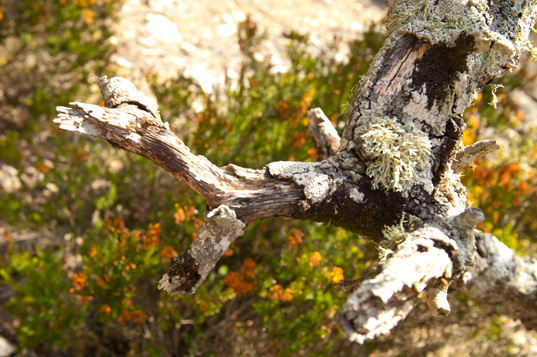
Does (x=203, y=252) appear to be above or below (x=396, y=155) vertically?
below

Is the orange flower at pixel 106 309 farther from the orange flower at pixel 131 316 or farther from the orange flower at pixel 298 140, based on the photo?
the orange flower at pixel 298 140

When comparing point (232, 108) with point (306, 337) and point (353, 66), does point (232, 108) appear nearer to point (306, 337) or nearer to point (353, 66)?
point (353, 66)

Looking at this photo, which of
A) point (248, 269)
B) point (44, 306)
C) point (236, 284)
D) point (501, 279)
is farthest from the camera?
point (44, 306)

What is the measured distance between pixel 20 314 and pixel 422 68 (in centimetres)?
283

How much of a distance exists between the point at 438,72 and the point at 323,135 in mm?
609

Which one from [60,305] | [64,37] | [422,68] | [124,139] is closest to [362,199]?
[422,68]

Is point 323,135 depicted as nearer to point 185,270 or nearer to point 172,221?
point 185,270

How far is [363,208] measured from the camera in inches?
60.7

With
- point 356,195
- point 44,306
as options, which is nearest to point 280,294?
point 356,195

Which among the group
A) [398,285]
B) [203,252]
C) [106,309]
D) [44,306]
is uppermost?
[398,285]

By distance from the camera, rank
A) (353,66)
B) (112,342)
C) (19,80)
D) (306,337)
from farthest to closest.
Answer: (19,80), (353,66), (112,342), (306,337)

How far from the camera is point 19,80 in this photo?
4316 millimetres

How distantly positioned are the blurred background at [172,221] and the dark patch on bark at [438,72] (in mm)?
288

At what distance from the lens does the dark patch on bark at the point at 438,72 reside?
1.60 metres
